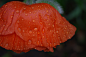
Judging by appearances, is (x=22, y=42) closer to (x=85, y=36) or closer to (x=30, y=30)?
(x=30, y=30)

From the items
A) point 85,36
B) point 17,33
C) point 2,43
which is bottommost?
point 85,36

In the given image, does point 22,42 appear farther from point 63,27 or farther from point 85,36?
point 85,36

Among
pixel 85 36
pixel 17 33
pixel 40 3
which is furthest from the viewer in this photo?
pixel 85 36

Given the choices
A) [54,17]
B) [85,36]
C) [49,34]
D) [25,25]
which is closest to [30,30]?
[25,25]

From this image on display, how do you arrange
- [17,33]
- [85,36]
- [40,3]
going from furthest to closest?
[85,36]
[40,3]
[17,33]

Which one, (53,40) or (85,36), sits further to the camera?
(85,36)

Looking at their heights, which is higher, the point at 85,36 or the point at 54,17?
the point at 54,17
